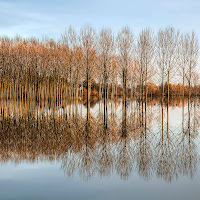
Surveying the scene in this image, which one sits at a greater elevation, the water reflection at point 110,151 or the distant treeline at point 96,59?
the distant treeline at point 96,59

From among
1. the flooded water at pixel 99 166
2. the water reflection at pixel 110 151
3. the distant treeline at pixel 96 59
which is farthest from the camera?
the distant treeline at pixel 96 59

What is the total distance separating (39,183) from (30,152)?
294 centimetres

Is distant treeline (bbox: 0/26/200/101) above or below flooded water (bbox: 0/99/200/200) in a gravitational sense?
above

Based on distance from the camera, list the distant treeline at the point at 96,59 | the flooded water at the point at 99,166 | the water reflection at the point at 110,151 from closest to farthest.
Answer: the flooded water at the point at 99,166 → the water reflection at the point at 110,151 → the distant treeline at the point at 96,59

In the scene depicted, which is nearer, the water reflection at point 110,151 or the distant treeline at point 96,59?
the water reflection at point 110,151

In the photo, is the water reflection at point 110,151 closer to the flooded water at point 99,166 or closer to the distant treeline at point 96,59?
the flooded water at point 99,166

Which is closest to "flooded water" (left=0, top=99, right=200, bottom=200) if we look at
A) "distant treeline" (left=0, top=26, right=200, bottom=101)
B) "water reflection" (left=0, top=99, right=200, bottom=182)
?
"water reflection" (left=0, top=99, right=200, bottom=182)

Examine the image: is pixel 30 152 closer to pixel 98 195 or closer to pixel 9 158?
pixel 9 158

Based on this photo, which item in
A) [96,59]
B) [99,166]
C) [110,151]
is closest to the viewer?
[99,166]

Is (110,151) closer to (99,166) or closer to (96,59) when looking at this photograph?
(99,166)

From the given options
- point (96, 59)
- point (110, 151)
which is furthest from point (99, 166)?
point (96, 59)

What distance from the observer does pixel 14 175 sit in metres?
6.59

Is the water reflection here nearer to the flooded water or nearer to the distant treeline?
the flooded water

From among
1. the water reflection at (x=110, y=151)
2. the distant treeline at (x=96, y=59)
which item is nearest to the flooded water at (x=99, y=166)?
the water reflection at (x=110, y=151)
